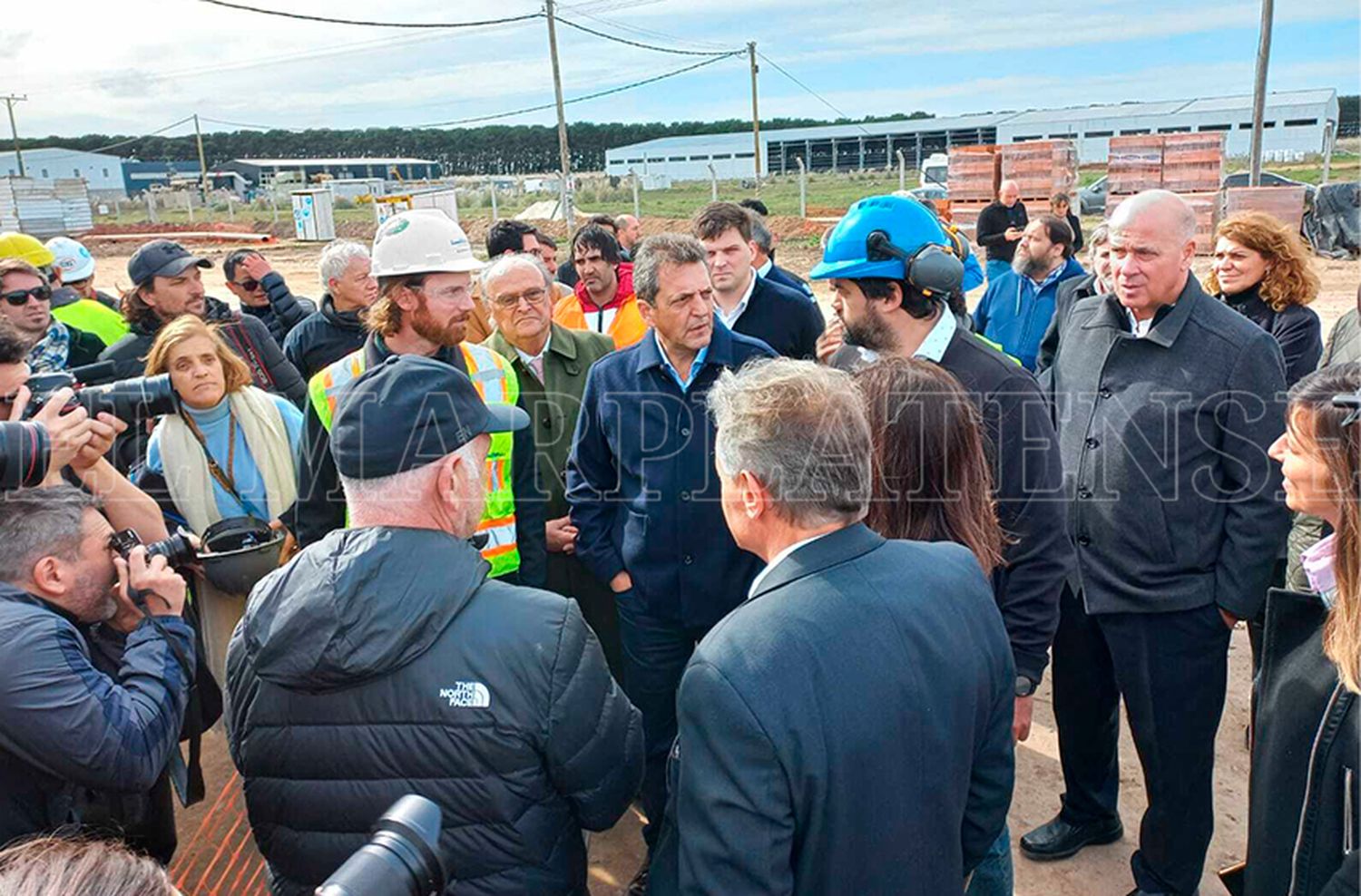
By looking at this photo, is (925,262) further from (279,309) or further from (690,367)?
(279,309)

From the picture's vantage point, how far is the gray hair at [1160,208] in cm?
298

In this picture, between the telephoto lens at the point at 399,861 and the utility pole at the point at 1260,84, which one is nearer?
the telephoto lens at the point at 399,861

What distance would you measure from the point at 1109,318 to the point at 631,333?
2.71m

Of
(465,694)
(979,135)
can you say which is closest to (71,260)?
(465,694)

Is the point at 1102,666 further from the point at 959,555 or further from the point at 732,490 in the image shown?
the point at 732,490

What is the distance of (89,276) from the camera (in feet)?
22.2

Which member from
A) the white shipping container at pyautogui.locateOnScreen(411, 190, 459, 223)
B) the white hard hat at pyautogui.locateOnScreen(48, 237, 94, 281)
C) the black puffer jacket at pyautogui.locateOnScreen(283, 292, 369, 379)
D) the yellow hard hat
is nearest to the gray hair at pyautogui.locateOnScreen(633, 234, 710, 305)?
the black puffer jacket at pyautogui.locateOnScreen(283, 292, 369, 379)

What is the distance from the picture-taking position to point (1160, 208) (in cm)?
299

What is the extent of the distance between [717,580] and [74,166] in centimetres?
9306

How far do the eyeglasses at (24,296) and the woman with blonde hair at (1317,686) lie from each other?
5.36 metres

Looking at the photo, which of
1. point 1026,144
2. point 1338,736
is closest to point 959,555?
point 1338,736

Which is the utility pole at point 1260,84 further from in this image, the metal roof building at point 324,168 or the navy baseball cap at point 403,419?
the metal roof building at point 324,168

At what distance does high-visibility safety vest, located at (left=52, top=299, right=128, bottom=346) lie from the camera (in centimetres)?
563

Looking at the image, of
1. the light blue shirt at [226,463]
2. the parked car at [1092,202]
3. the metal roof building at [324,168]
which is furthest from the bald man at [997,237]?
the metal roof building at [324,168]
